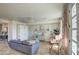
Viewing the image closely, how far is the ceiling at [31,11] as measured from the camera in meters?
1.90

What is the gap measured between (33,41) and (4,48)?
52 cm

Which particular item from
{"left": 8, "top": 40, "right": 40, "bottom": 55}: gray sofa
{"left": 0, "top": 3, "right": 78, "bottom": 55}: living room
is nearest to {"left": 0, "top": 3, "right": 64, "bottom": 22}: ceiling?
{"left": 0, "top": 3, "right": 78, "bottom": 55}: living room

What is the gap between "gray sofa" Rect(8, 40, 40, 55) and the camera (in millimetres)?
1943

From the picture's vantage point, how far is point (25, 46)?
1991 mm

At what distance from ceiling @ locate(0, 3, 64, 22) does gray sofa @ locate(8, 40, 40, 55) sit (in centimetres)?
42

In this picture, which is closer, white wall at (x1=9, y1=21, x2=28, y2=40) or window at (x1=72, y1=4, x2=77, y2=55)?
window at (x1=72, y1=4, x2=77, y2=55)

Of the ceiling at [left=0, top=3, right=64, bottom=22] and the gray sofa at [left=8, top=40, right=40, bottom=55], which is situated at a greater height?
the ceiling at [left=0, top=3, right=64, bottom=22]

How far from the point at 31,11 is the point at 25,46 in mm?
639

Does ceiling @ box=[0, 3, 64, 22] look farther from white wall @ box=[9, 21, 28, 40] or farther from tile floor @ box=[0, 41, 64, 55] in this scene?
tile floor @ box=[0, 41, 64, 55]

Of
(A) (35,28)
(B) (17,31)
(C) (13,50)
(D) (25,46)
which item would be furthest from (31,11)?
(C) (13,50)

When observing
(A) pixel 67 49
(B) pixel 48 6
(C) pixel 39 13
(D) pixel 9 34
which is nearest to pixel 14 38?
(D) pixel 9 34

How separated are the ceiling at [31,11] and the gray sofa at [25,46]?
417mm

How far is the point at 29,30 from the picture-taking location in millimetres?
1979
